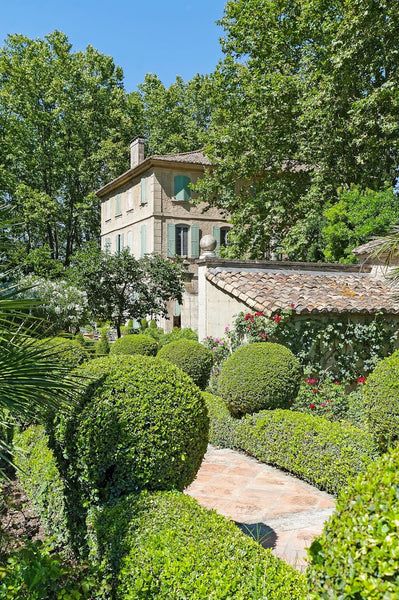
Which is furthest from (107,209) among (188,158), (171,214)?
(188,158)

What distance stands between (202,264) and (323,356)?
11.4 ft

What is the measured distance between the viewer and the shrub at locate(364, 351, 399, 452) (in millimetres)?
5602

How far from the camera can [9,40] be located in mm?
31656

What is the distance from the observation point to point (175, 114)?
3322 centimetres

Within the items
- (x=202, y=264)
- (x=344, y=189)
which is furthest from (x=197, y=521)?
(x=344, y=189)

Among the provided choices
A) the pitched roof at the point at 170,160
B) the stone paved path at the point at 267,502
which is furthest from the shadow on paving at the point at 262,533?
the pitched roof at the point at 170,160

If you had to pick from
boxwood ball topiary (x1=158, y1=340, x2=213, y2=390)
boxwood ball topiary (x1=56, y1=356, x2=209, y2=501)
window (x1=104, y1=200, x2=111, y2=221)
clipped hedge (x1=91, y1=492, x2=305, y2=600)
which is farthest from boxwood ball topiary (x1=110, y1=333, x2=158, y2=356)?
window (x1=104, y1=200, x2=111, y2=221)

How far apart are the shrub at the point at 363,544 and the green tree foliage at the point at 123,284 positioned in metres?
17.7

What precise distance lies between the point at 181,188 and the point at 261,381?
1923 centimetres

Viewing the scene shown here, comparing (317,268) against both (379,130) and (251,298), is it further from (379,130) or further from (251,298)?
(379,130)

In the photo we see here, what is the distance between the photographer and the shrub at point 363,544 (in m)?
1.55

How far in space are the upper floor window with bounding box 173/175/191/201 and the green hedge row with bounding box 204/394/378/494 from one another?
62.1 feet

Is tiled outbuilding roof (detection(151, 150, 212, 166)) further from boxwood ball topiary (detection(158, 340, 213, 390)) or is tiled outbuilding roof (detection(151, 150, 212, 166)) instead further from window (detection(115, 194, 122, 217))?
boxwood ball topiary (detection(158, 340, 213, 390))

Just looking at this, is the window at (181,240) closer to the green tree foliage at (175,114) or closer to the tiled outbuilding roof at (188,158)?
the tiled outbuilding roof at (188,158)
